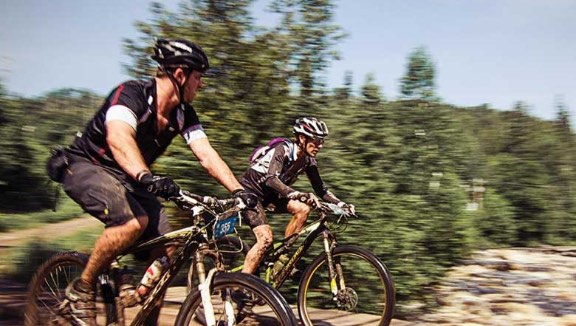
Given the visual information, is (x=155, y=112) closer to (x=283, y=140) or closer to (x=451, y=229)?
(x=283, y=140)

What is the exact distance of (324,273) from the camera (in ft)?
20.7

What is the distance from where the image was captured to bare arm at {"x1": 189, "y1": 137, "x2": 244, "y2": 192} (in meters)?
4.38

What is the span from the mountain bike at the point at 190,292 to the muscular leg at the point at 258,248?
74 cm

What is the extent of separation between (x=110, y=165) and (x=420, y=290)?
15.2 ft

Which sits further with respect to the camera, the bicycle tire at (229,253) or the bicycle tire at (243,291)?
the bicycle tire at (229,253)

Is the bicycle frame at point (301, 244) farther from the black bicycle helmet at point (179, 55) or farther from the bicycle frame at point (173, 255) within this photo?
the black bicycle helmet at point (179, 55)

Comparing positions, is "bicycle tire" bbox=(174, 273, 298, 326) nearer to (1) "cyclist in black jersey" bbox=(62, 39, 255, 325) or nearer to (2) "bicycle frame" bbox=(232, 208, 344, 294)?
(1) "cyclist in black jersey" bbox=(62, 39, 255, 325)

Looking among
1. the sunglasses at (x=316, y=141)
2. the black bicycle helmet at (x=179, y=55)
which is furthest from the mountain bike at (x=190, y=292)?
the sunglasses at (x=316, y=141)

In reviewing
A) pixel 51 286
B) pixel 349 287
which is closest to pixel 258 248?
pixel 349 287

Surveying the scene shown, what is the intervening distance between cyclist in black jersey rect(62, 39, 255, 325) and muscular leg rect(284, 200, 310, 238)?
1849 millimetres

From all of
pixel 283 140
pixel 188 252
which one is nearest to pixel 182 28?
pixel 283 140

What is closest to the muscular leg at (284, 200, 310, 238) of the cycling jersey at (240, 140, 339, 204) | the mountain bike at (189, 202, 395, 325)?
the mountain bike at (189, 202, 395, 325)

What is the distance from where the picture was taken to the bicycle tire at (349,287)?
220 inches

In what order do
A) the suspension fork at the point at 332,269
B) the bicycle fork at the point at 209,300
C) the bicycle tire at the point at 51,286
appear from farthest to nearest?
1. the suspension fork at the point at 332,269
2. the bicycle tire at the point at 51,286
3. the bicycle fork at the point at 209,300
